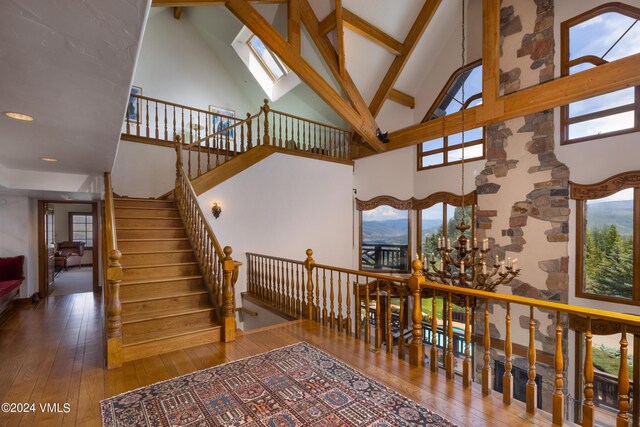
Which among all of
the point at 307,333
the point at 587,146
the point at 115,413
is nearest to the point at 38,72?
the point at 115,413

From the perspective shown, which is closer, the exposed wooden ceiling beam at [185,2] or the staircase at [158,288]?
the staircase at [158,288]

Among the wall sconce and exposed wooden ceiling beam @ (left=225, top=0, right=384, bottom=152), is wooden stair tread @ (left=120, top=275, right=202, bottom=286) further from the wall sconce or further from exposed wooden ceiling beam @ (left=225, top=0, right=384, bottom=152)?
exposed wooden ceiling beam @ (left=225, top=0, right=384, bottom=152)

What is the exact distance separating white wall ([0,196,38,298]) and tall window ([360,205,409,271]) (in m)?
6.79

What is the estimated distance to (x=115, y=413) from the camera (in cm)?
202

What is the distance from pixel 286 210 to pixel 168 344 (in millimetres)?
3531

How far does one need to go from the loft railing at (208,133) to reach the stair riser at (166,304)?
263 cm

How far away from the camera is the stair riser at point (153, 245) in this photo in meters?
3.97

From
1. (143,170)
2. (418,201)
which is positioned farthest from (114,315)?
(418,201)

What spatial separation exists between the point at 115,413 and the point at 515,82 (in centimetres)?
685

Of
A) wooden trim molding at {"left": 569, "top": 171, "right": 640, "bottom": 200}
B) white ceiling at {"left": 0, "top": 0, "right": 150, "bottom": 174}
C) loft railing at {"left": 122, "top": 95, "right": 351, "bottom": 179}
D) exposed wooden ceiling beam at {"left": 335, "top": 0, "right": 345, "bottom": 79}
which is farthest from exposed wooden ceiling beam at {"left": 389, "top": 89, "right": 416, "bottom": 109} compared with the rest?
white ceiling at {"left": 0, "top": 0, "right": 150, "bottom": 174}

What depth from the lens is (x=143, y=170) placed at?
5.75m

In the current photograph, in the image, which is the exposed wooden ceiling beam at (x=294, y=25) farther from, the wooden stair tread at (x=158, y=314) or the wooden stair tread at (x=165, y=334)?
the wooden stair tread at (x=165, y=334)

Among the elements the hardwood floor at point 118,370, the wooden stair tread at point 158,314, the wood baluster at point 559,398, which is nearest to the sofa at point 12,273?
the hardwood floor at point 118,370

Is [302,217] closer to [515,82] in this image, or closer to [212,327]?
[212,327]
